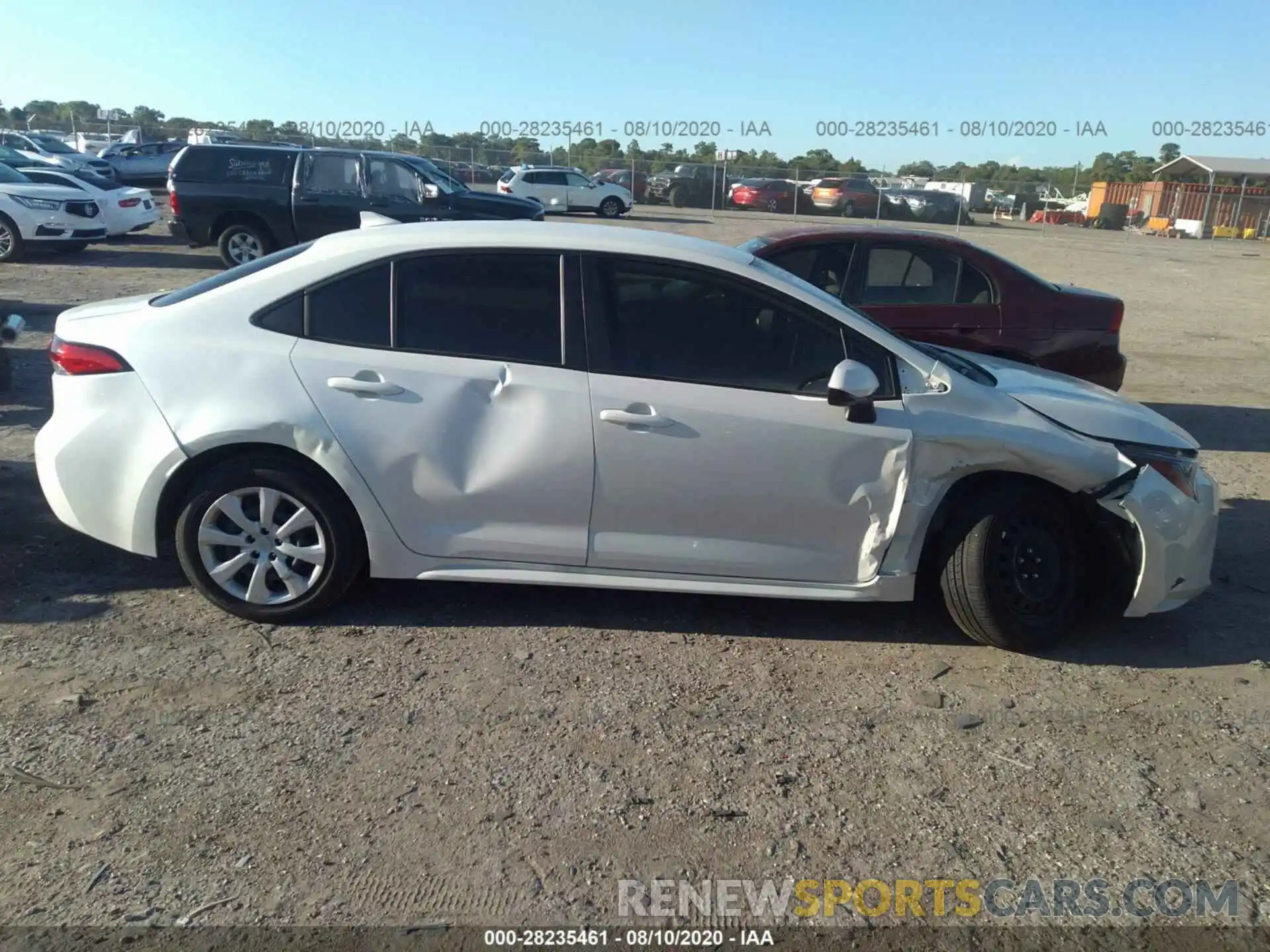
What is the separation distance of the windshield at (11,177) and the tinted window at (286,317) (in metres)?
15.3

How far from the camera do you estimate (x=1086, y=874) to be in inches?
120

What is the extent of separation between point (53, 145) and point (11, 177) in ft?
73.9

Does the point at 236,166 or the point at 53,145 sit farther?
the point at 53,145

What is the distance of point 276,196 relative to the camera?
15672 millimetres

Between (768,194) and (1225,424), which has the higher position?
(768,194)

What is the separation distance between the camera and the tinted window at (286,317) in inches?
168

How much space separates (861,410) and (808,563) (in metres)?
0.68

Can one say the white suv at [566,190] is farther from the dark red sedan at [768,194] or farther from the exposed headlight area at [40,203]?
the exposed headlight area at [40,203]

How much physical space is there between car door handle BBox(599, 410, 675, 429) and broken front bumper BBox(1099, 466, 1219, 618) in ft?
6.13

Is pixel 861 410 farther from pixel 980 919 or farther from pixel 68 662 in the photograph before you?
pixel 68 662

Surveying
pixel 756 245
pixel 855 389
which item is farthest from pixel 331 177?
pixel 855 389

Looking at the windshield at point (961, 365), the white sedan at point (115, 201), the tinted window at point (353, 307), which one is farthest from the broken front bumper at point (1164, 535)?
the white sedan at point (115, 201)

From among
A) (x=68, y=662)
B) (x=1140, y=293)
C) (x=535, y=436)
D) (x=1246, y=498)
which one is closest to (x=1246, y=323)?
(x=1140, y=293)

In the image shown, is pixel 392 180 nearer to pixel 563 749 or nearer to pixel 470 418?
pixel 470 418
